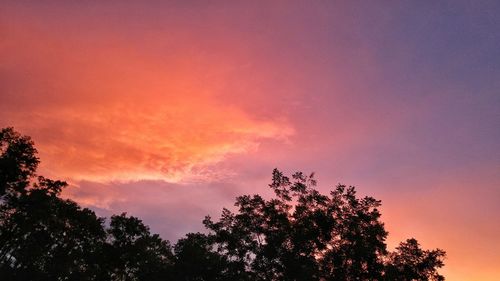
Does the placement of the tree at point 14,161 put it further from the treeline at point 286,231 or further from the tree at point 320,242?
the tree at point 320,242

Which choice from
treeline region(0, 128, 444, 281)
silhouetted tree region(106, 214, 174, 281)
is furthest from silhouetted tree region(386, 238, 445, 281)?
silhouetted tree region(106, 214, 174, 281)

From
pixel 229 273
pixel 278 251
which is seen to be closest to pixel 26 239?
pixel 229 273

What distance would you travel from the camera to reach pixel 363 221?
144ft

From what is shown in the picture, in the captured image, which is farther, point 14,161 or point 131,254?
point 131,254

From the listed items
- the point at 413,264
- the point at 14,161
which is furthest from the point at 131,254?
the point at 413,264

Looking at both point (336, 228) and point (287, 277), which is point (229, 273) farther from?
point (336, 228)

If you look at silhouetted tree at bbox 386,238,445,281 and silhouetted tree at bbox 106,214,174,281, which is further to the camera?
silhouetted tree at bbox 106,214,174,281

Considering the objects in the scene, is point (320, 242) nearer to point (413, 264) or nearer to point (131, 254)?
point (413, 264)

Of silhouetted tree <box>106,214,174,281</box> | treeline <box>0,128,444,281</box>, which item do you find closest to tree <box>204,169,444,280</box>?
treeline <box>0,128,444,281</box>

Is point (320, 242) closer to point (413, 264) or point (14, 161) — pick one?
point (413, 264)

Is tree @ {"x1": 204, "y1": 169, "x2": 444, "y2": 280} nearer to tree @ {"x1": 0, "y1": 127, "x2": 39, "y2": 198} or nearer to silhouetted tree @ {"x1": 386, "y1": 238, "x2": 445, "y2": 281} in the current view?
silhouetted tree @ {"x1": 386, "y1": 238, "x2": 445, "y2": 281}

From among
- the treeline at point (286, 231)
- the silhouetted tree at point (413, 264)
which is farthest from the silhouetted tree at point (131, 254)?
the silhouetted tree at point (413, 264)

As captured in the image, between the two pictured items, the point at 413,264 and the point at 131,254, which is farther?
the point at 131,254

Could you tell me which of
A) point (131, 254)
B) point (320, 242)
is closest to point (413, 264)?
point (320, 242)
